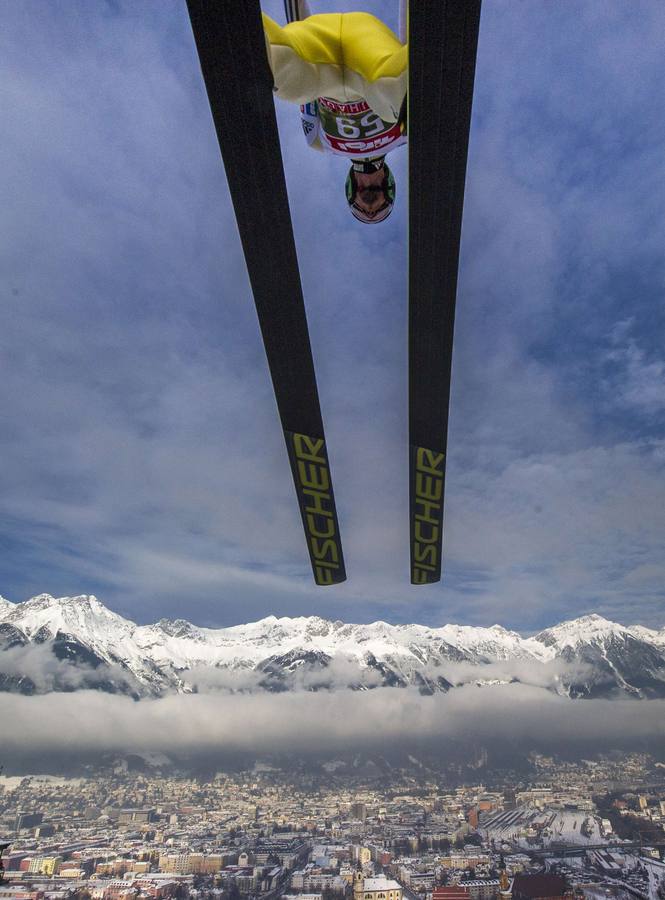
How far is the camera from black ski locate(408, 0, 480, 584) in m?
2.83

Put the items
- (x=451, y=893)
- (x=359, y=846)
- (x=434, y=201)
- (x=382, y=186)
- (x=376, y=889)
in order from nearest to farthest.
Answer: (x=434, y=201) → (x=382, y=186) → (x=451, y=893) → (x=376, y=889) → (x=359, y=846)

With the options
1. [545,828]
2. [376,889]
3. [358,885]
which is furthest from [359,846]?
[545,828]

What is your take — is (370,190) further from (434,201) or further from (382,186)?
(434,201)

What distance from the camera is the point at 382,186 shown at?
13.8 feet

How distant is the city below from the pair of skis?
31.2 feet

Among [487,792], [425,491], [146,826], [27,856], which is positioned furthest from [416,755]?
[425,491]

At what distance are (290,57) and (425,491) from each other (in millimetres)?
3616

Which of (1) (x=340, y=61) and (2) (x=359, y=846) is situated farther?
(2) (x=359, y=846)

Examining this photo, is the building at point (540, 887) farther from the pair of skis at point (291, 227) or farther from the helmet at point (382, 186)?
the helmet at point (382, 186)

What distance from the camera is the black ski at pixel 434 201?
283cm

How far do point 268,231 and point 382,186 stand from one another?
3.69ft

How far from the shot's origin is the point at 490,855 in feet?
145

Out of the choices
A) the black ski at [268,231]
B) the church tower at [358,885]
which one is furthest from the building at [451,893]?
the black ski at [268,231]

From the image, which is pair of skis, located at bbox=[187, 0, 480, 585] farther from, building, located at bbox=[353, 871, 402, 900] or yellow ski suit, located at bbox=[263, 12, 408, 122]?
building, located at bbox=[353, 871, 402, 900]
